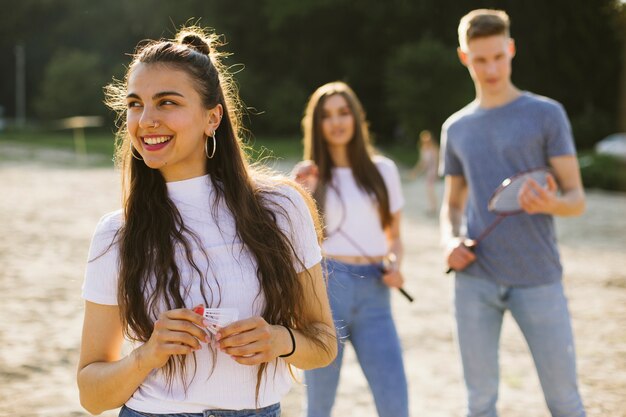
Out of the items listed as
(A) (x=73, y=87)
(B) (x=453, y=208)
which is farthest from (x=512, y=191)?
(A) (x=73, y=87)

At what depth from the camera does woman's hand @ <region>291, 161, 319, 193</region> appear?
463cm

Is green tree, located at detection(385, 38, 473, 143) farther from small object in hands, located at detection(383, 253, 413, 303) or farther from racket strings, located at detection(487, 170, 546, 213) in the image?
racket strings, located at detection(487, 170, 546, 213)

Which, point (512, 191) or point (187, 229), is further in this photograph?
point (512, 191)

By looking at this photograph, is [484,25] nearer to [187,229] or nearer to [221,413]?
[187,229]

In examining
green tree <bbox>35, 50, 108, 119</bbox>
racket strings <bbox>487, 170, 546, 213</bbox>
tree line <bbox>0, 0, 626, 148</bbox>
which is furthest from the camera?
green tree <bbox>35, 50, 108, 119</bbox>

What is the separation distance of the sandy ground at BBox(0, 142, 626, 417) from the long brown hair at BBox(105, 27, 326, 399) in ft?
2.98

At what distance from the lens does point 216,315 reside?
6.76 feet

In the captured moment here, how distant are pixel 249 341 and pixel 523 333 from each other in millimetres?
2204

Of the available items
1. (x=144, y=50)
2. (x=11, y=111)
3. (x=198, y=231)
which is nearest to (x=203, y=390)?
(x=198, y=231)

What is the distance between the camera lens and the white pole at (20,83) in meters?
59.9

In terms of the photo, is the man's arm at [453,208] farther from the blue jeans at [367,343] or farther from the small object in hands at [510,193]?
the blue jeans at [367,343]

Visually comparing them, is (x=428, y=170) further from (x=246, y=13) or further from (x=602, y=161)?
(x=246, y=13)

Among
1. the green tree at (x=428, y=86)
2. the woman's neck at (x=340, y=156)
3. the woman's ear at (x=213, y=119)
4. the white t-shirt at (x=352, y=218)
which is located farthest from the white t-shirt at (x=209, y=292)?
the green tree at (x=428, y=86)

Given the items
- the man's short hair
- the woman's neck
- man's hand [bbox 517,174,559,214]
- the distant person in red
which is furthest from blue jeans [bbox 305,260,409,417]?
the distant person in red
